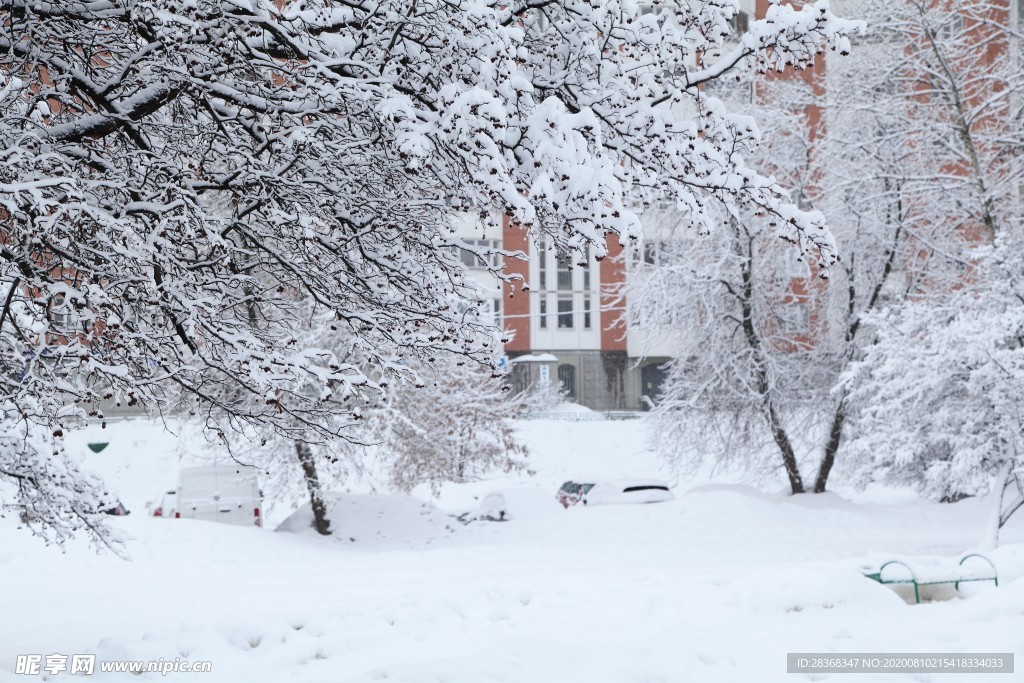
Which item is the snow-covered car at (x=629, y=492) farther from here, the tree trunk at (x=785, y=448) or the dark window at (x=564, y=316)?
the dark window at (x=564, y=316)

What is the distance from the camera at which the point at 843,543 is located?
57.9 ft

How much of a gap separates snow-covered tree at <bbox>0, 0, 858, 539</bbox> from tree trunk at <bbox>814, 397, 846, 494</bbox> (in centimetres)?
A: 1703

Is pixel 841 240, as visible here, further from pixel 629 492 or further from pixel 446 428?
pixel 446 428

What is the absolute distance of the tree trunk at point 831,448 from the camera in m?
21.9

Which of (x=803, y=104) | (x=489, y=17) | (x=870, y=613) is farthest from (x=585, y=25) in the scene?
(x=803, y=104)

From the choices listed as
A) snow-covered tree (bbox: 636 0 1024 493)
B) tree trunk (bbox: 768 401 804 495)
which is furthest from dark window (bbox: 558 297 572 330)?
tree trunk (bbox: 768 401 804 495)

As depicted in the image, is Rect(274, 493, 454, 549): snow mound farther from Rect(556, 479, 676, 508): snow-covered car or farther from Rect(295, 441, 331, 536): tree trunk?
Rect(556, 479, 676, 508): snow-covered car

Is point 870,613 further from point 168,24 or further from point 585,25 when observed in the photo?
point 168,24

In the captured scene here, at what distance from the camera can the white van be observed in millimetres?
20672

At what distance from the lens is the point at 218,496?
2084cm

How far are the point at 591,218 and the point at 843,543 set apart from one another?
14626 millimetres

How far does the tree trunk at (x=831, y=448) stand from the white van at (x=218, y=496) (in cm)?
1248

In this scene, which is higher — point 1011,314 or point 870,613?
point 1011,314

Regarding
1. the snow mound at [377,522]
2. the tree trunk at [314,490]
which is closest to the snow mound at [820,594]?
the tree trunk at [314,490]
